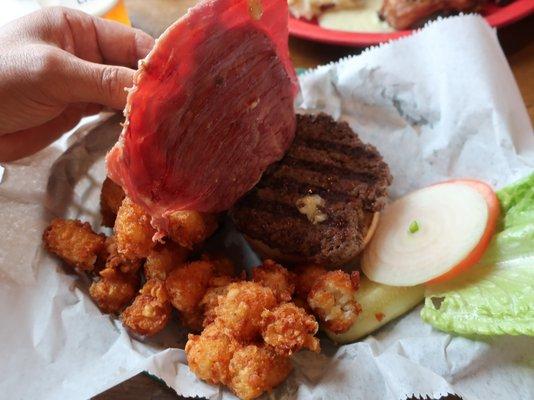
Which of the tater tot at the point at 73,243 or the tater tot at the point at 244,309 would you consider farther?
the tater tot at the point at 73,243

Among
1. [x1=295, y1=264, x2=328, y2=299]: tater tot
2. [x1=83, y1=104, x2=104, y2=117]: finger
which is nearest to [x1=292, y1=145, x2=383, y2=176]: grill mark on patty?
[x1=295, y1=264, x2=328, y2=299]: tater tot

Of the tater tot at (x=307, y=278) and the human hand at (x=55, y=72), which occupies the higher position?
the human hand at (x=55, y=72)

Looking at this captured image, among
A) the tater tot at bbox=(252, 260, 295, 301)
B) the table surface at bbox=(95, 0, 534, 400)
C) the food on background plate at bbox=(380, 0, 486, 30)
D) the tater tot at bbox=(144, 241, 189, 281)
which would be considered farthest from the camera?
the food on background plate at bbox=(380, 0, 486, 30)

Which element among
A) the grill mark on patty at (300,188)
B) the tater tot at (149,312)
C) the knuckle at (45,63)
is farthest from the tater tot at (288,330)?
the knuckle at (45,63)

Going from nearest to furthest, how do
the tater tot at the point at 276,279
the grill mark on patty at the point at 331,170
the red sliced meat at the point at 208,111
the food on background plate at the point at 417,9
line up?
the red sliced meat at the point at 208,111
the tater tot at the point at 276,279
the grill mark on patty at the point at 331,170
the food on background plate at the point at 417,9

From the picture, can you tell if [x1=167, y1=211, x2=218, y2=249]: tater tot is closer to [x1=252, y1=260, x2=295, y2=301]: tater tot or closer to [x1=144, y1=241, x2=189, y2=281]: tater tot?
[x1=144, y1=241, x2=189, y2=281]: tater tot

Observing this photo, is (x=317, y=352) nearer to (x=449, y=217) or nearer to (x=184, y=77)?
(x=449, y=217)

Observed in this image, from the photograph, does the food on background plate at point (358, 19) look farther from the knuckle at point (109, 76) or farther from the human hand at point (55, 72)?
the knuckle at point (109, 76)
